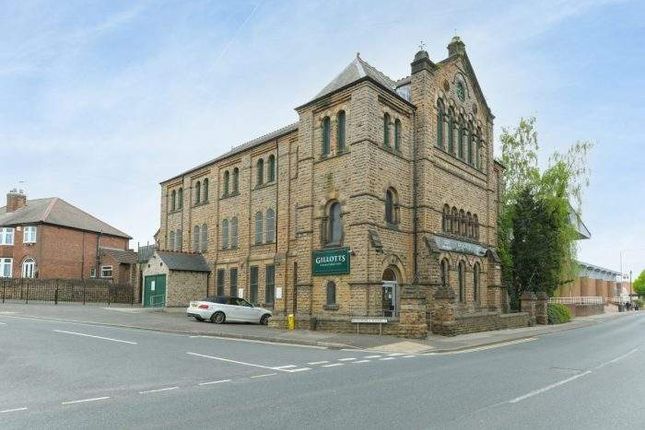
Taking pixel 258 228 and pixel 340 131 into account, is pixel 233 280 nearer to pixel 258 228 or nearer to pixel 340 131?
pixel 258 228

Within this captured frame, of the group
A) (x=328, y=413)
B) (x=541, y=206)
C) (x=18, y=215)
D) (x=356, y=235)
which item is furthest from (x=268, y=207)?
(x=18, y=215)

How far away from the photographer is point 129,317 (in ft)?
90.7

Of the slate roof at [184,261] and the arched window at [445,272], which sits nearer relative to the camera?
the arched window at [445,272]

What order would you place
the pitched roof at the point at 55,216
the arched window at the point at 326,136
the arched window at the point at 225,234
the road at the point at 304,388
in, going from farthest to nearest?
the pitched roof at the point at 55,216
the arched window at the point at 225,234
the arched window at the point at 326,136
the road at the point at 304,388

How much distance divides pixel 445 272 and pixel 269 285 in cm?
1031

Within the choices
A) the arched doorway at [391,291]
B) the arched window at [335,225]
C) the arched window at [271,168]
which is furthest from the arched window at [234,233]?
the arched doorway at [391,291]

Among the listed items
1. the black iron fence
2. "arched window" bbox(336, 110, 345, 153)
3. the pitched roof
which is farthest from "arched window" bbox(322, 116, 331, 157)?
the pitched roof

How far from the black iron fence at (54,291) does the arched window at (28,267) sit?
737cm

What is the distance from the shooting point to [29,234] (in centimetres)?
4778

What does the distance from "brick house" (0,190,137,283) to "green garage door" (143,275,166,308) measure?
362 inches

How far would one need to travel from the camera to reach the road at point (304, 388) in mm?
7320

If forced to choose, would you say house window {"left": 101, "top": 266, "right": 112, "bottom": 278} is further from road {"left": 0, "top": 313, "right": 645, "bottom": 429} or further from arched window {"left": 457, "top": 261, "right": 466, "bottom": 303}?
road {"left": 0, "top": 313, "right": 645, "bottom": 429}

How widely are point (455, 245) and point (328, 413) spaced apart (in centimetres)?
2097

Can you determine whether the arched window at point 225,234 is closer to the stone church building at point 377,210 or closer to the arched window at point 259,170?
the stone church building at point 377,210
